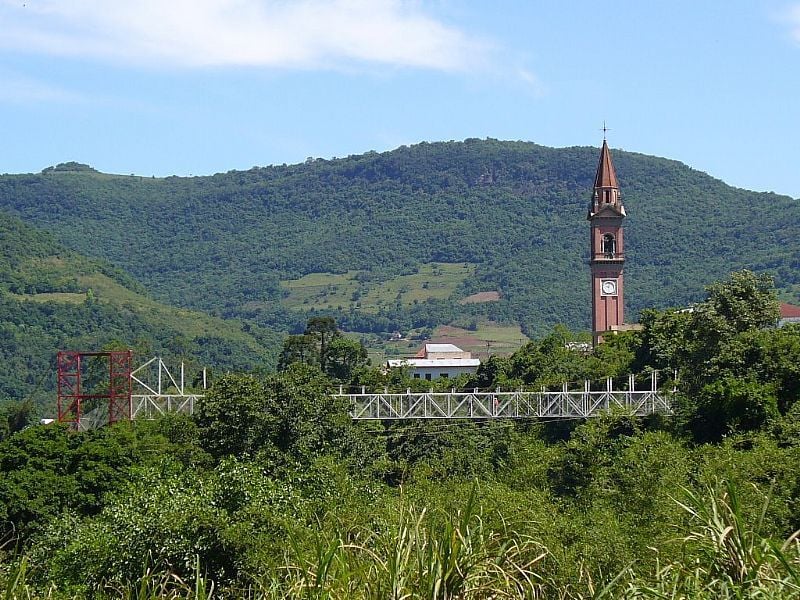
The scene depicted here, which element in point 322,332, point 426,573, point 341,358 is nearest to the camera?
point 426,573

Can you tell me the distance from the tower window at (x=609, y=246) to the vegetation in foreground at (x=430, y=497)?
4868 centimetres

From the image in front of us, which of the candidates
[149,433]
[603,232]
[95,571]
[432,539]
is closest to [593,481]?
[95,571]

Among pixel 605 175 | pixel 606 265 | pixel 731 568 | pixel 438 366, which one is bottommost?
pixel 438 366

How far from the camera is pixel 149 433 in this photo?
62625mm

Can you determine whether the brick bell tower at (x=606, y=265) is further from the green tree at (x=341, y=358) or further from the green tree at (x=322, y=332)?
the green tree at (x=322, y=332)

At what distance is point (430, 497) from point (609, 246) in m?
89.1

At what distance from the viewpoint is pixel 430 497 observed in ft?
138

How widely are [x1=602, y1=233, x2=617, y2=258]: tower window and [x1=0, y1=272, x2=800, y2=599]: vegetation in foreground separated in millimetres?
48678

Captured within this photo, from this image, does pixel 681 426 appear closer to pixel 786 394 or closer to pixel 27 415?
pixel 786 394

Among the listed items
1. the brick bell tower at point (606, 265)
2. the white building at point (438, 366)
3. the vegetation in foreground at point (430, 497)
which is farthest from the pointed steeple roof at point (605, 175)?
the vegetation in foreground at point (430, 497)

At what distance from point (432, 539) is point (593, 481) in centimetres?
2605

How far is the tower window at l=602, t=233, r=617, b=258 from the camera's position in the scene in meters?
128

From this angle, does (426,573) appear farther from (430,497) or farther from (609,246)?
(609,246)

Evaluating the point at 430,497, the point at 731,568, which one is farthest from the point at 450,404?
the point at 731,568
